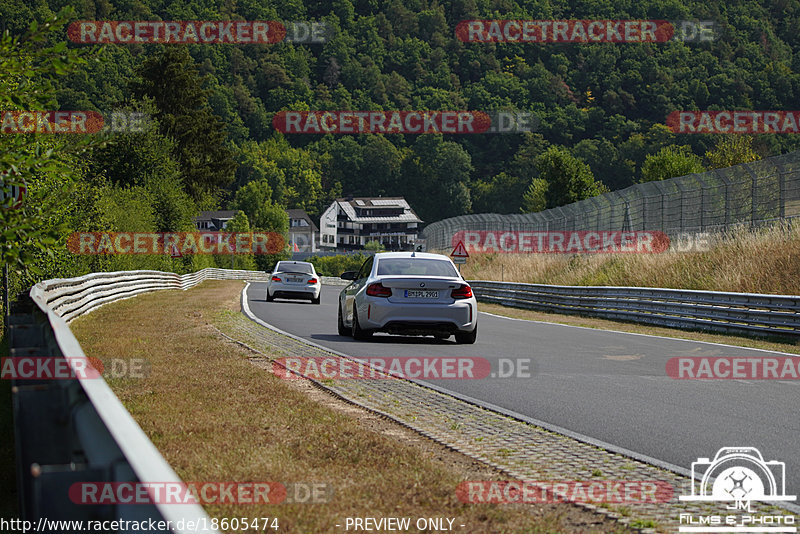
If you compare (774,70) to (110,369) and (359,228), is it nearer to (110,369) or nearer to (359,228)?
(359,228)

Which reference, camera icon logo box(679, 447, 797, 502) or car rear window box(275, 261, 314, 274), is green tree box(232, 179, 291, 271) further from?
camera icon logo box(679, 447, 797, 502)

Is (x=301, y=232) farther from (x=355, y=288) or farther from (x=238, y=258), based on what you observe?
(x=355, y=288)

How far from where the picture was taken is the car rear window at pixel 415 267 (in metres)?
17.2

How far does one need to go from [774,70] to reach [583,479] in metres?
157

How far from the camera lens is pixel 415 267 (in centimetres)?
1739

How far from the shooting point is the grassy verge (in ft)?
16.9

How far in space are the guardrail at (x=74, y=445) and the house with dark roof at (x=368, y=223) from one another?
185 metres

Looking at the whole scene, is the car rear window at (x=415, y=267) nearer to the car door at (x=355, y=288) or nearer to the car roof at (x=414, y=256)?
the car roof at (x=414, y=256)

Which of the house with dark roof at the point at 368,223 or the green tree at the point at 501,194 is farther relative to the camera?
the house with dark roof at the point at 368,223

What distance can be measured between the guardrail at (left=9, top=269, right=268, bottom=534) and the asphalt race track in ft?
14.1

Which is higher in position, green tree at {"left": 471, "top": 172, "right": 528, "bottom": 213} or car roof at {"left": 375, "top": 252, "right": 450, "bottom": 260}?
green tree at {"left": 471, "top": 172, "right": 528, "bottom": 213}

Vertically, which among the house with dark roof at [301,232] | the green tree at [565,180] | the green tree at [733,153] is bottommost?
the house with dark roof at [301,232]

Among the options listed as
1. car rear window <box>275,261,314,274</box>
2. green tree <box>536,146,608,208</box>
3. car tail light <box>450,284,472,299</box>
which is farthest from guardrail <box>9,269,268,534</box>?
green tree <box>536,146,608,208</box>

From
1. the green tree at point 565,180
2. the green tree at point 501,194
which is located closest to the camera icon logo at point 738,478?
the green tree at point 565,180
